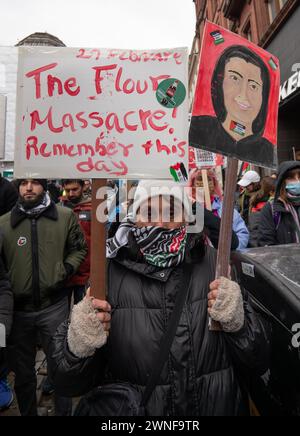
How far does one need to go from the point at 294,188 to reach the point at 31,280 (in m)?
2.42

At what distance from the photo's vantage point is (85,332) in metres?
1.30

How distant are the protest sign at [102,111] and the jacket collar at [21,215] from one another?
1298 mm

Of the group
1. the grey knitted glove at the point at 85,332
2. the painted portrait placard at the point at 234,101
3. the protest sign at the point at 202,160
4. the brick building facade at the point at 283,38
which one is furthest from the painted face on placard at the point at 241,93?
the brick building facade at the point at 283,38

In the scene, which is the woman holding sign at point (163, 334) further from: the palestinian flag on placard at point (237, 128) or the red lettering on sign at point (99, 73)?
the red lettering on sign at point (99, 73)

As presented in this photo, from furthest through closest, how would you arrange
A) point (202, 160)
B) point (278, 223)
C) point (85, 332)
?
point (202, 160), point (278, 223), point (85, 332)

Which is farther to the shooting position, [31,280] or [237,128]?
[31,280]

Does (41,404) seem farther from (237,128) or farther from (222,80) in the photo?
(222,80)

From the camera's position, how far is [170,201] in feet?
5.61

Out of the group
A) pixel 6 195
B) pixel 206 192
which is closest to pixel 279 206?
pixel 206 192

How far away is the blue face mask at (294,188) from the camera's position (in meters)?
2.95

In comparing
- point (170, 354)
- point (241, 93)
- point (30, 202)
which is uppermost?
point (241, 93)

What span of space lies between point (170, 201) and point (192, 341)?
70 cm

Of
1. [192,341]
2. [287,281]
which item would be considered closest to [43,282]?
[192,341]

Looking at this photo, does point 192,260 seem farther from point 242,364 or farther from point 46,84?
point 46,84
